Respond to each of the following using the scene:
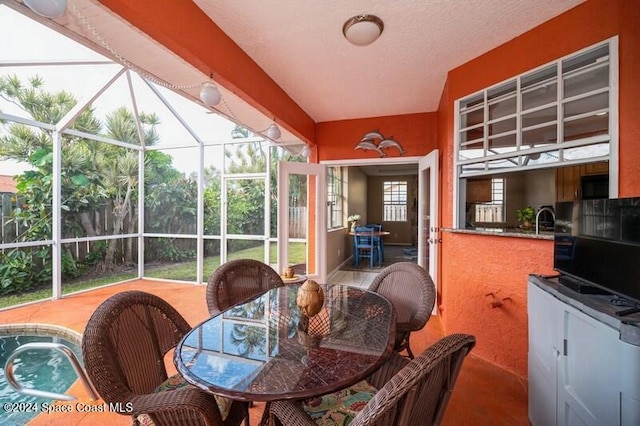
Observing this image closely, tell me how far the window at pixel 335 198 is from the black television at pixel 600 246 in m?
3.80

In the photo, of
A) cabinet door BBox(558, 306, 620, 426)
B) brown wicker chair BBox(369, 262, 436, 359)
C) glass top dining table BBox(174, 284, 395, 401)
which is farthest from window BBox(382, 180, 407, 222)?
cabinet door BBox(558, 306, 620, 426)

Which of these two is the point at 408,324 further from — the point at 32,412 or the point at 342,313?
the point at 32,412

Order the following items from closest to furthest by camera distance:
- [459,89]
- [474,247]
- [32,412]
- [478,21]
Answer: [32,412], [478,21], [474,247], [459,89]

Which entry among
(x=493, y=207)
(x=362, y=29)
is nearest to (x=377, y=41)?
(x=362, y=29)

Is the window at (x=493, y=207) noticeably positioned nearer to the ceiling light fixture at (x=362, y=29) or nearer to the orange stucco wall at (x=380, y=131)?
the orange stucco wall at (x=380, y=131)

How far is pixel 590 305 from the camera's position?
3.76ft

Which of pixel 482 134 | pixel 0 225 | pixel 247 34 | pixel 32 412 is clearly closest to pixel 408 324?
pixel 482 134

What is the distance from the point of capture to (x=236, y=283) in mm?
2072

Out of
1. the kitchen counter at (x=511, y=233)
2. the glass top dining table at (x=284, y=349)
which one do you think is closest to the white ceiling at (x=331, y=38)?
the kitchen counter at (x=511, y=233)

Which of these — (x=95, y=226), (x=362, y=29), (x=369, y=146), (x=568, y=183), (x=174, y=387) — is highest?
(x=362, y=29)

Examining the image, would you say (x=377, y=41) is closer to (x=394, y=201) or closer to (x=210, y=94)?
(x=210, y=94)

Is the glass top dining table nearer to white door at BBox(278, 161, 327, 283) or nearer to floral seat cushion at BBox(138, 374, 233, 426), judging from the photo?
floral seat cushion at BBox(138, 374, 233, 426)

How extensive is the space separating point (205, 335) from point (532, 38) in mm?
3061

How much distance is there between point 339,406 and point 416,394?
0.53 metres
